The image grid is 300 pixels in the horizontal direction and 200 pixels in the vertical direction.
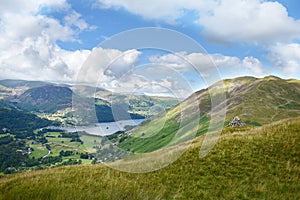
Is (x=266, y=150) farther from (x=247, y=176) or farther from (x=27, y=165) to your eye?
(x=27, y=165)

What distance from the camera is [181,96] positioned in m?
14.9

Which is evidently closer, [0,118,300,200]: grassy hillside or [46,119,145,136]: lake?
[0,118,300,200]: grassy hillside

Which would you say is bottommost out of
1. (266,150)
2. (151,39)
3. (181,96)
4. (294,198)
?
(294,198)

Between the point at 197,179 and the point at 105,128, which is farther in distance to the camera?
the point at 105,128

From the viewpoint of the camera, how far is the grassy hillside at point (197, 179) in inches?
465

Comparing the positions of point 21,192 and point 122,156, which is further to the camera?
point 122,156

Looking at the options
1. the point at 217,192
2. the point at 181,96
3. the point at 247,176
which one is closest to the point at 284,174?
the point at 247,176

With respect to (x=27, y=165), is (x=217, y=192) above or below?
above

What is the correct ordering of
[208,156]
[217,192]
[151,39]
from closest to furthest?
[217,192] < [151,39] < [208,156]

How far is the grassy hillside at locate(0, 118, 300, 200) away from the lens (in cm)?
1180

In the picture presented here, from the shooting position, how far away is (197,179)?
1402 cm

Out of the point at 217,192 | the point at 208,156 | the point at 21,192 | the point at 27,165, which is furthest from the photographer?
the point at 27,165

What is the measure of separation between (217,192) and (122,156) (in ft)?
26.9

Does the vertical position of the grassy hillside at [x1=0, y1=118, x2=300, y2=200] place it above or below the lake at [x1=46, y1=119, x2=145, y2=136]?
below
